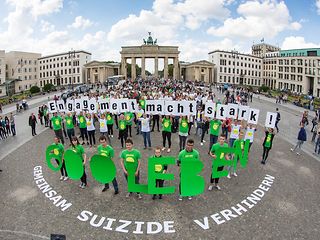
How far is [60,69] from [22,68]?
20.7 m

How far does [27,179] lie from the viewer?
12.8m

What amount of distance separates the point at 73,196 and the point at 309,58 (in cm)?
10403

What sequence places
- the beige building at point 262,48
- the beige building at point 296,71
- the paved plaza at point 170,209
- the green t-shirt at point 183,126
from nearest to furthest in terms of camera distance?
the paved plaza at point 170,209, the green t-shirt at point 183,126, the beige building at point 296,71, the beige building at point 262,48

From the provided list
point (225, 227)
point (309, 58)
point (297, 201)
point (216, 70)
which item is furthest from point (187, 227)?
point (216, 70)

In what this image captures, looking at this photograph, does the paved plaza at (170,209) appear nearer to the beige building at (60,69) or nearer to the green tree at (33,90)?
the green tree at (33,90)

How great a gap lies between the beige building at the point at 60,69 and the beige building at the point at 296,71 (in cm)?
8241

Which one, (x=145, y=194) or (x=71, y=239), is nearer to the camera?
(x=71, y=239)

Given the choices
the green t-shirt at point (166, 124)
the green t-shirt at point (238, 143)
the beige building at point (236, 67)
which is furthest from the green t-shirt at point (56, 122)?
the beige building at point (236, 67)

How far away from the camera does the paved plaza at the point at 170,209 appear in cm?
873

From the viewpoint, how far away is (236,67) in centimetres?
12294

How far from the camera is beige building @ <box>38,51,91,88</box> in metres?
A: 119

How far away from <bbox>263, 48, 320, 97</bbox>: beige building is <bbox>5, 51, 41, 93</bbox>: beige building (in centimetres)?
9943

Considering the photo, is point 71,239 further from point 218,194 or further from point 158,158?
Answer: point 218,194

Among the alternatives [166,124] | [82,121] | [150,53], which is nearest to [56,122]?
[82,121]
